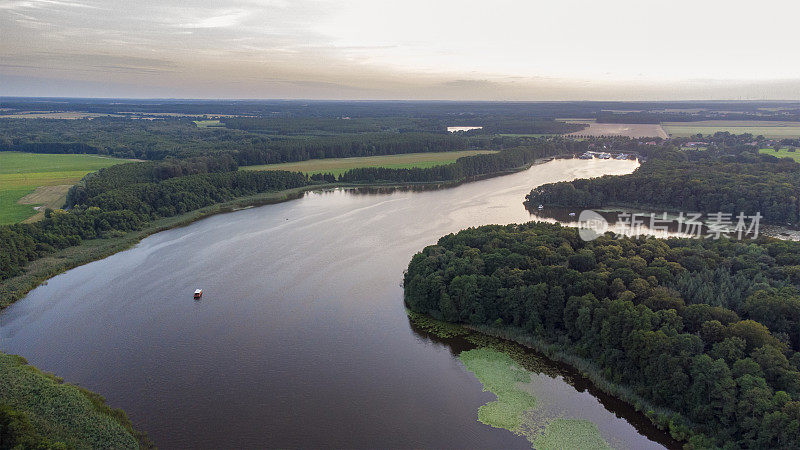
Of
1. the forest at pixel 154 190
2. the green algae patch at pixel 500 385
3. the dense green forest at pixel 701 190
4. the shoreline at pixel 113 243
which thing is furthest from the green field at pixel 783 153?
the green algae patch at pixel 500 385

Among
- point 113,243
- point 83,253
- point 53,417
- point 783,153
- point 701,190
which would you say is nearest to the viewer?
point 53,417

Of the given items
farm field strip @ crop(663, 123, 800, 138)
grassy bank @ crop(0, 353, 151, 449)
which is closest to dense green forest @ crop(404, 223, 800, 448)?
grassy bank @ crop(0, 353, 151, 449)

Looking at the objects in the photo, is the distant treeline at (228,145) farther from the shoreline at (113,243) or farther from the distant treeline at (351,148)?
the shoreline at (113,243)

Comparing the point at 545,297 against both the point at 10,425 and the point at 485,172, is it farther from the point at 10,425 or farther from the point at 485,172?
the point at 485,172

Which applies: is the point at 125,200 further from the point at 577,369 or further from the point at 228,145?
the point at 228,145

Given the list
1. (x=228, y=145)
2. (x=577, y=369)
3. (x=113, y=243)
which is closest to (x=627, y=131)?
(x=228, y=145)

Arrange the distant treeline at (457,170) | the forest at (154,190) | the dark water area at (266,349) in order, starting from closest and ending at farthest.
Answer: the dark water area at (266,349) < the forest at (154,190) < the distant treeline at (457,170)

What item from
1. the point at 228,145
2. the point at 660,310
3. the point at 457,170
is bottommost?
the point at 660,310

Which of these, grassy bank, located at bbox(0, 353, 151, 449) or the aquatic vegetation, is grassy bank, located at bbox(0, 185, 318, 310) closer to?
grassy bank, located at bbox(0, 353, 151, 449)
